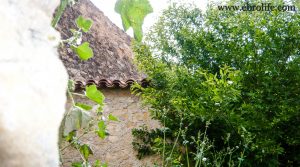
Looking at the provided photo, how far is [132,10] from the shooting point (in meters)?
0.55

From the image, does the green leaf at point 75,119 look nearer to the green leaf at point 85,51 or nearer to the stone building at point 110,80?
the green leaf at point 85,51

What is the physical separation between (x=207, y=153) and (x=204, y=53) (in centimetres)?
176

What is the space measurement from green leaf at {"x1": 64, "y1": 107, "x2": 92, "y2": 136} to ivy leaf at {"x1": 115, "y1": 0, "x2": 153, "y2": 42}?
0.59 metres

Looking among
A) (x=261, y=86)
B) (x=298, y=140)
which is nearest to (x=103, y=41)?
(x=261, y=86)

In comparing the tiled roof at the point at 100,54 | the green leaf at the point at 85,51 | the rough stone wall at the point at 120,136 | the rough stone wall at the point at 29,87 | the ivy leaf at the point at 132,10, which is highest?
the tiled roof at the point at 100,54

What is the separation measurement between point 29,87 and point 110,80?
6750 millimetres

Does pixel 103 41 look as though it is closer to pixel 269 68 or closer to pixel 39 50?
pixel 269 68

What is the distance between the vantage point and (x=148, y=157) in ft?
20.2

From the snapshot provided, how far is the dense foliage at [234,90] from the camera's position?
5.10 metres

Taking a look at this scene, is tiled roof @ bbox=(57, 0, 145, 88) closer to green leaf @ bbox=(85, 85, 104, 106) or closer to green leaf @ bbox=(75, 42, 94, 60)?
green leaf @ bbox=(85, 85, 104, 106)

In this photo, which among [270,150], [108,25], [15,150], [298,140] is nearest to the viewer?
[15,150]

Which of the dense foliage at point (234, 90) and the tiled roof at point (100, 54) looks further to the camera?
the tiled roof at point (100, 54)

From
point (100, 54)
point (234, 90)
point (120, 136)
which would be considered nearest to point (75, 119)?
point (234, 90)

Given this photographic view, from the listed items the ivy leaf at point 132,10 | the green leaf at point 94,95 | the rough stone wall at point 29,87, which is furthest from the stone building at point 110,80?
the rough stone wall at point 29,87
